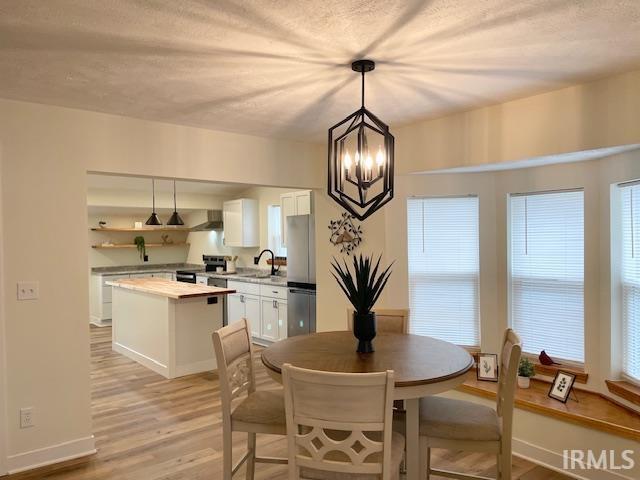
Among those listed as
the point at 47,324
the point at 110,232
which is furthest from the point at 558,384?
the point at 110,232

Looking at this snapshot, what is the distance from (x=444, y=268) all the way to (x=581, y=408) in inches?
58.8

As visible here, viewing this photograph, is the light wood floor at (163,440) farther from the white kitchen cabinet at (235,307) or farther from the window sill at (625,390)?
the white kitchen cabinet at (235,307)

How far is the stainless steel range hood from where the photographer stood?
27.5 ft

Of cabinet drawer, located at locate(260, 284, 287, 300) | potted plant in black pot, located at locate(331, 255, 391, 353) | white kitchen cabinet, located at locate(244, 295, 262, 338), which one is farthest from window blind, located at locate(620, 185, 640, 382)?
white kitchen cabinet, located at locate(244, 295, 262, 338)

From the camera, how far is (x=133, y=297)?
5.69m

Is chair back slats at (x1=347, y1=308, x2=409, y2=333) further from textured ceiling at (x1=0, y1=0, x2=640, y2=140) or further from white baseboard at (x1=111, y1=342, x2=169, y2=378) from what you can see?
white baseboard at (x1=111, y1=342, x2=169, y2=378)

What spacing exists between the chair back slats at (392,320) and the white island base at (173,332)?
240 centimetres

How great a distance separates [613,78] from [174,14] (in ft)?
8.16

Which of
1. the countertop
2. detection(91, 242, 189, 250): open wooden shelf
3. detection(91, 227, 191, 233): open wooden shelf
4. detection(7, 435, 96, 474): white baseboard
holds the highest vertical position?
detection(91, 227, 191, 233): open wooden shelf

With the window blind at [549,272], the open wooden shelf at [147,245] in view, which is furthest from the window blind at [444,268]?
the open wooden shelf at [147,245]

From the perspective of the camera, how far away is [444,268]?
4.06 meters

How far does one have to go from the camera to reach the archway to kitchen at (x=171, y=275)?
3.75m

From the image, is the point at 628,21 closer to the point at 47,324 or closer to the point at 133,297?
the point at 47,324

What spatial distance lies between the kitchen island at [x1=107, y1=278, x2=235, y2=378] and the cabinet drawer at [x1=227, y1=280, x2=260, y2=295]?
110cm
